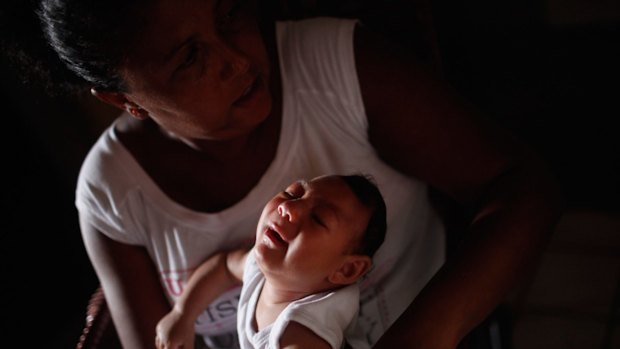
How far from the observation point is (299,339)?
837mm

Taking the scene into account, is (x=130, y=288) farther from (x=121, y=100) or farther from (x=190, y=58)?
(x=190, y=58)

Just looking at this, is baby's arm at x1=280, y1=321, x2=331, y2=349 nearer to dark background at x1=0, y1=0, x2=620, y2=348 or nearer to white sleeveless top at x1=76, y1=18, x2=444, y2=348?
white sleeveless top at x1=76, y1=18, x2=444, y2=348

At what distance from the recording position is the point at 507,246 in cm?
94

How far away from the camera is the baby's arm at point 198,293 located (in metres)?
1.04

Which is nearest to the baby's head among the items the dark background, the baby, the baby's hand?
the baby

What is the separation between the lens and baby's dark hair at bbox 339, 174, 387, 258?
879 millimetres

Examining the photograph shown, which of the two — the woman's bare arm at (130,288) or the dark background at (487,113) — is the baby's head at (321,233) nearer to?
the woman's bare arm at (130,288)

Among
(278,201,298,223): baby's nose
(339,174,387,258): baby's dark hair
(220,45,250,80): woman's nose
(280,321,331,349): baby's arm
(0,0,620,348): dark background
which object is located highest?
(220,45,250,80): woman's nose

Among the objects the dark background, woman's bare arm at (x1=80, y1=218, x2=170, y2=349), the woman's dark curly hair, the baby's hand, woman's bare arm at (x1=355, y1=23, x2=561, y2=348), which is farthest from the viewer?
the dark background

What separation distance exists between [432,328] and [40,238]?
1.16 m

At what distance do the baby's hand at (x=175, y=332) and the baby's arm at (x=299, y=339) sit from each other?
239mm

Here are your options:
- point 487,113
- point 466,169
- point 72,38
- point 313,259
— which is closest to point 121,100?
point 72,38

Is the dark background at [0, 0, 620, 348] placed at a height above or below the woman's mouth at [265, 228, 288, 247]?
below

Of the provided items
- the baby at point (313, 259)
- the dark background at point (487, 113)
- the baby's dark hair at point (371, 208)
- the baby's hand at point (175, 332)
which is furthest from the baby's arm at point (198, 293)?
the dark background at point (487, 113)
